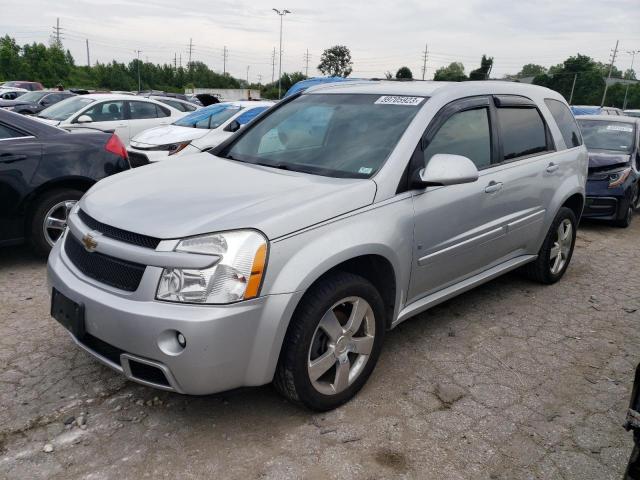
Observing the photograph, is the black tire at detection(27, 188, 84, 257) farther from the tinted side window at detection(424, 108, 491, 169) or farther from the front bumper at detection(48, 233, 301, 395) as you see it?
the tinted side window at detection(424, 108, 491, 169)

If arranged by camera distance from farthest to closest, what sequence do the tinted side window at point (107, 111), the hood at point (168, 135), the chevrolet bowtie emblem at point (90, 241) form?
the tinted side window at point (107, 111)
the hood at point (168, 135)
the chevrolet bowtie emblem at point (90, 241)

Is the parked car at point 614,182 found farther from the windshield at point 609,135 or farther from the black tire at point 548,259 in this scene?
the black tire at point 548,259

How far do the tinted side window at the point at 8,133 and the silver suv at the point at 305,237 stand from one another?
217cm

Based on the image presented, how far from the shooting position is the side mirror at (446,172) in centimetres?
302

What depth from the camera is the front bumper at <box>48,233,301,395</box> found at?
2312 millimetres

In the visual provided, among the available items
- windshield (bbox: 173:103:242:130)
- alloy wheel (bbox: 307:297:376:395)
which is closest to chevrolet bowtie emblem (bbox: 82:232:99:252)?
alloy wheel (bbox: 307:297:376:395)

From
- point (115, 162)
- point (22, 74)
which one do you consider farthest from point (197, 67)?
point (115, 162)

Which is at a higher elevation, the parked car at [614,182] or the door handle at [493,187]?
the door handle at [493,187]

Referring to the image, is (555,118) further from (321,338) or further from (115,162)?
(115,162)

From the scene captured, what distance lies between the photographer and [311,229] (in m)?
2.60

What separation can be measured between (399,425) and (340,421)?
0.31m

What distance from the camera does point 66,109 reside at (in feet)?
34.9

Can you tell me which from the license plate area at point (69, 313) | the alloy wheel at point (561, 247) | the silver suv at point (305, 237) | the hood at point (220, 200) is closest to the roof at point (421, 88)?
the silver suv at point (305, 237)

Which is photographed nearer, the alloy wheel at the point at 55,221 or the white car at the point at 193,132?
the alloy wheel at the point at 55,221
